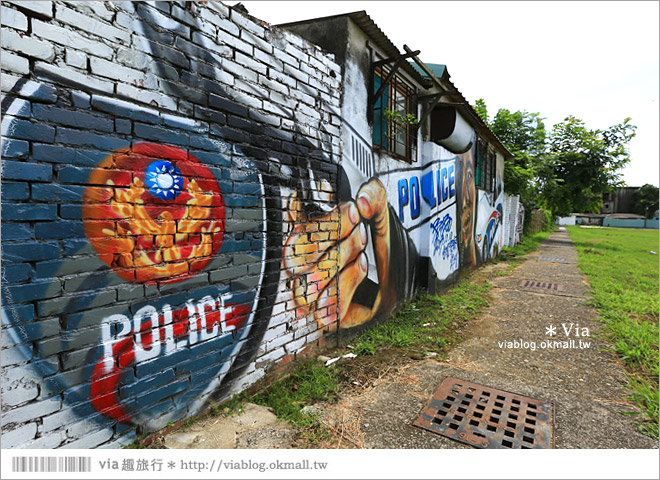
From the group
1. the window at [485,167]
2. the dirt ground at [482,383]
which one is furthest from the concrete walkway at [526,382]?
the window at [485,167]

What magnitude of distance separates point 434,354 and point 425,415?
4.09 ft

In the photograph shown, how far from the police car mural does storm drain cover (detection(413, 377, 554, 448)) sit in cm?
153

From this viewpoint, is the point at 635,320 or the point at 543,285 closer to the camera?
the point at 635,320

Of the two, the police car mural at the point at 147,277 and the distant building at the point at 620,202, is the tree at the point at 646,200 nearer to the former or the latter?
the distant building at the point at 620,202

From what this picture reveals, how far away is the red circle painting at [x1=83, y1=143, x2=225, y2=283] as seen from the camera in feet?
6.03

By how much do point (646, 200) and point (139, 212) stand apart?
6947 cm

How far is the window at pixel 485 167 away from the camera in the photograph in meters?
9.28

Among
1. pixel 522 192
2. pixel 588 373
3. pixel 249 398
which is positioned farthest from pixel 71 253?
pixel 522 192

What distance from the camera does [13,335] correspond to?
155 cm

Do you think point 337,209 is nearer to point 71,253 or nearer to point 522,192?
point 71,253

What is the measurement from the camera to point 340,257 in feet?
12.7

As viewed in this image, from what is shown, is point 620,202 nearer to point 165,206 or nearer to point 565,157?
point 565,157

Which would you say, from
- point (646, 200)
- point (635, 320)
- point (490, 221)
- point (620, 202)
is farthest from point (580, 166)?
point (620, 202)

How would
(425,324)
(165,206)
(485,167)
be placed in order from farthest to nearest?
(485,167) < (425,324) < (165,206)
